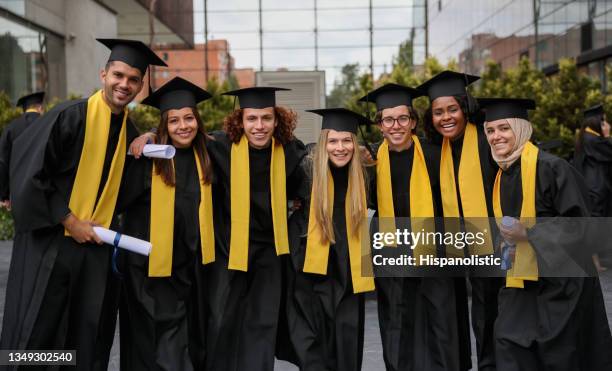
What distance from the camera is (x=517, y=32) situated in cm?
2339

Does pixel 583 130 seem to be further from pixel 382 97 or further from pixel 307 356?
pixel 307 356

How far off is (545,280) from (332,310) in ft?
4.13

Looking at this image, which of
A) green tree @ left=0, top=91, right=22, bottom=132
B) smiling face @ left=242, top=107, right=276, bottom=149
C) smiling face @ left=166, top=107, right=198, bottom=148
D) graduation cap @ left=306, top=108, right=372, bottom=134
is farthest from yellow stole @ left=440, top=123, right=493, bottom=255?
green tree @ left=0, top=91, right=22, bottom=132

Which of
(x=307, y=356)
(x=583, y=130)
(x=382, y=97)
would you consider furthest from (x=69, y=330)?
(x=583, y=130)

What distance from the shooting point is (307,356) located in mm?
4125

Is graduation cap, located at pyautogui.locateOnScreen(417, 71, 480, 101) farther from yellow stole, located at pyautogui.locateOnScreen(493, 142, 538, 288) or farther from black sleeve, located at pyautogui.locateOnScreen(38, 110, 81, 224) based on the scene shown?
black sleeve, located at pyautogui.locateOnScreen(38, 110, 81, 224)

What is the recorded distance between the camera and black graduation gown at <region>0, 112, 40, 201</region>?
22.6 ft

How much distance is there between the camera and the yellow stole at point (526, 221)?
12.4 feet

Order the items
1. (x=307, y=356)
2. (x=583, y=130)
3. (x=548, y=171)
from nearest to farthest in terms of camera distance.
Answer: (x=548, y=171) < (x=307, y=356) < (x=583, y=130)

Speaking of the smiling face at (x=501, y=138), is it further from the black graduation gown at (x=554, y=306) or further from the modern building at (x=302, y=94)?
the modern building at (x=302, y=94)

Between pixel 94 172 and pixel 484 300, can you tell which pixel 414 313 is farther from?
pixel 94 172

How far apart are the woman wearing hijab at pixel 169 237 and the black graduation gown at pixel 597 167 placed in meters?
6.22

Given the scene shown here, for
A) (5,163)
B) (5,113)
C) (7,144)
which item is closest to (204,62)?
(5,113)

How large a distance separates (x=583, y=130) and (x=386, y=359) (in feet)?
19.3
